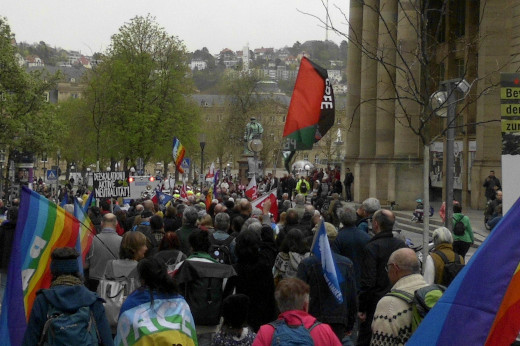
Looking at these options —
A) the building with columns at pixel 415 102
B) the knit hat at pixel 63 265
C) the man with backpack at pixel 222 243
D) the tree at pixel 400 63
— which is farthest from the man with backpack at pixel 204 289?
the tree at pixel 400 63

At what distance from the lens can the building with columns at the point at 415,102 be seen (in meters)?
35.2

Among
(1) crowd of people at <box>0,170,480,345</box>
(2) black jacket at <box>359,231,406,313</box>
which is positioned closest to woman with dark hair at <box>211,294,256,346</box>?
(1) crowd of people at <box>0,170,480,345</box>

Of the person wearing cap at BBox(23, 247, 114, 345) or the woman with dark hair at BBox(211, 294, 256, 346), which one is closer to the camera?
the person wearing cap at BBox(23, 247, 114, 345)

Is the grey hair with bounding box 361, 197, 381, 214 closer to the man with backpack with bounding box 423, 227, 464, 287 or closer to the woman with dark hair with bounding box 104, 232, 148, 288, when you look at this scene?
the man with backpack with bounding box 423, 227, 464, 287

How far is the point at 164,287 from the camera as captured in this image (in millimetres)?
7184

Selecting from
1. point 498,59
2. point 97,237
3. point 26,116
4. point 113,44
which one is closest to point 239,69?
point 113,44

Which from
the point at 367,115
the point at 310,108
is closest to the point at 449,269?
the point at 310,108

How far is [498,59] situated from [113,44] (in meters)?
39.2

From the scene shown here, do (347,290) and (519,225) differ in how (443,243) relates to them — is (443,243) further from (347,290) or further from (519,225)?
(519,225)

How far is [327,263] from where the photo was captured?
8.65 metres

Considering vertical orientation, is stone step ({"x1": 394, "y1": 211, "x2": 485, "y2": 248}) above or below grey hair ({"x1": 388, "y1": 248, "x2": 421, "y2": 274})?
below

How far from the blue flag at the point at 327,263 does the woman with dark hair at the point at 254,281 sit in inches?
66.0

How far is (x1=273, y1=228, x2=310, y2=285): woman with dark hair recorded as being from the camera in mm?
10492

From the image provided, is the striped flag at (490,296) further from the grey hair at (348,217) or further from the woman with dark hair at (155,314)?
the grey hair at (348,217)
